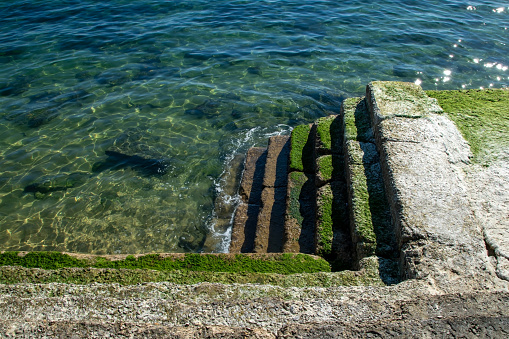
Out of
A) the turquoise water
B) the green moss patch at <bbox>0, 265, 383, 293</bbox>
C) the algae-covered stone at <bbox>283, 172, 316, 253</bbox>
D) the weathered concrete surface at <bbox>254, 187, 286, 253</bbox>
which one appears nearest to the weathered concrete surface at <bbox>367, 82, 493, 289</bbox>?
the green moss patch at <bbox>0, 265, 383, 293</bbox>

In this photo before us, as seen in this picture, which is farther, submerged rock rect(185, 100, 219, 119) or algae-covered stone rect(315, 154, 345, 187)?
submerged rock rect(185, 100, 219, 119)

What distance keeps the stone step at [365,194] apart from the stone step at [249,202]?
178cm

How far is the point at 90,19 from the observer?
14227 millimetres

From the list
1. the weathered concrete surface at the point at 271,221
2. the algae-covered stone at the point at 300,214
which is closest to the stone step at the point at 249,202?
the weathered concrete surface at the point at 271,221

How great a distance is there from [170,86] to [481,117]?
770cm

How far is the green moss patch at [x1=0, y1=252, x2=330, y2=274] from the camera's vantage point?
13.3 ft

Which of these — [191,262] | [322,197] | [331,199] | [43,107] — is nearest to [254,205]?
[322,197]

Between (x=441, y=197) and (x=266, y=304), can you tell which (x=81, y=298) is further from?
(x=441, y=197)

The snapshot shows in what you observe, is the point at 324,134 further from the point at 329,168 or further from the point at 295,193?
the point at 295,193

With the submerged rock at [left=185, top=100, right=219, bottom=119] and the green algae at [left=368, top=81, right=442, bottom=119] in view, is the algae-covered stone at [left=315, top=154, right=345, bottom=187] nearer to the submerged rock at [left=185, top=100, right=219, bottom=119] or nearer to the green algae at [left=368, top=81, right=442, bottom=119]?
the green algae at [left=368, top=81, right=442, bottom=119]

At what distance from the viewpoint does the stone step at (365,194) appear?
13.5 feet

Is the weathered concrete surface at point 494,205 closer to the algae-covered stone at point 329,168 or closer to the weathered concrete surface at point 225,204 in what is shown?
the algae-covered stone at point 329,168

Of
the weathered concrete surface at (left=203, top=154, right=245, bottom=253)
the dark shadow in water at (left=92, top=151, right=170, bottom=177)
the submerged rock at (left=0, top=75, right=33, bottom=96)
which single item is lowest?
the weathered concrete surface at (left=203, top=154, right=245, bottom=253)

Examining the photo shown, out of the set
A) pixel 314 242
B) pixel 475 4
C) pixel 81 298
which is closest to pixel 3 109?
pixel 81 298
